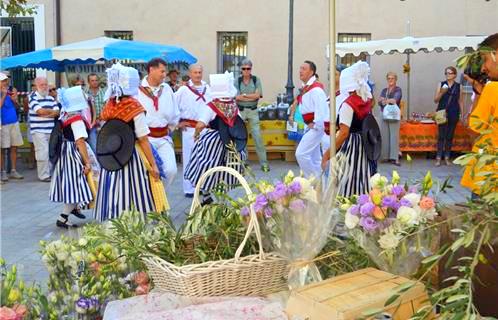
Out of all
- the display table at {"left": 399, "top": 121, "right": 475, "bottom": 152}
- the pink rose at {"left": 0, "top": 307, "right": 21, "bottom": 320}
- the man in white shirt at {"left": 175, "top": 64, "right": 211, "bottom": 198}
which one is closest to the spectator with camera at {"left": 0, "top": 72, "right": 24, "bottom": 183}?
the man in white shirt at {"left": 175, "top": 64, "right": 211, "bottom": 198}

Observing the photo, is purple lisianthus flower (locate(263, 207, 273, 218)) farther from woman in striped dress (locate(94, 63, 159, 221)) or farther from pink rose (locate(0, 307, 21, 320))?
woman in striped dress (locate(94, 63, 159, 221))

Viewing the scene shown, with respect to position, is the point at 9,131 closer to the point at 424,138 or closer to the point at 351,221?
the point at 424,138

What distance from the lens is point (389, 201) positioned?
6.55 ft

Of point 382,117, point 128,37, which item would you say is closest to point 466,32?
point 382,117

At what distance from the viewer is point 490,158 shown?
1.54m

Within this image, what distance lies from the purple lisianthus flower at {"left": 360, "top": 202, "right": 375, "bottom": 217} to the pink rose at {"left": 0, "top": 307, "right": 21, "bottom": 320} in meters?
1.25

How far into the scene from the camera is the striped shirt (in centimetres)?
973

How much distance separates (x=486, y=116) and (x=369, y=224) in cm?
160

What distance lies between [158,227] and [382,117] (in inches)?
373

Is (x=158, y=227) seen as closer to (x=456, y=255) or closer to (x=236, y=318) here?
(x=236, y=318)

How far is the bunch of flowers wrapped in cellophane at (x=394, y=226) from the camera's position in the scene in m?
1.92

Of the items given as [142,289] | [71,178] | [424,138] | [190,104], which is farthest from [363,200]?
[424,138]

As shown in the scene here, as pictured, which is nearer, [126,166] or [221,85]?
[126,166]

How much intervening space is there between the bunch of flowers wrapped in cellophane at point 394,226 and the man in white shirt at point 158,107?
3808mm
